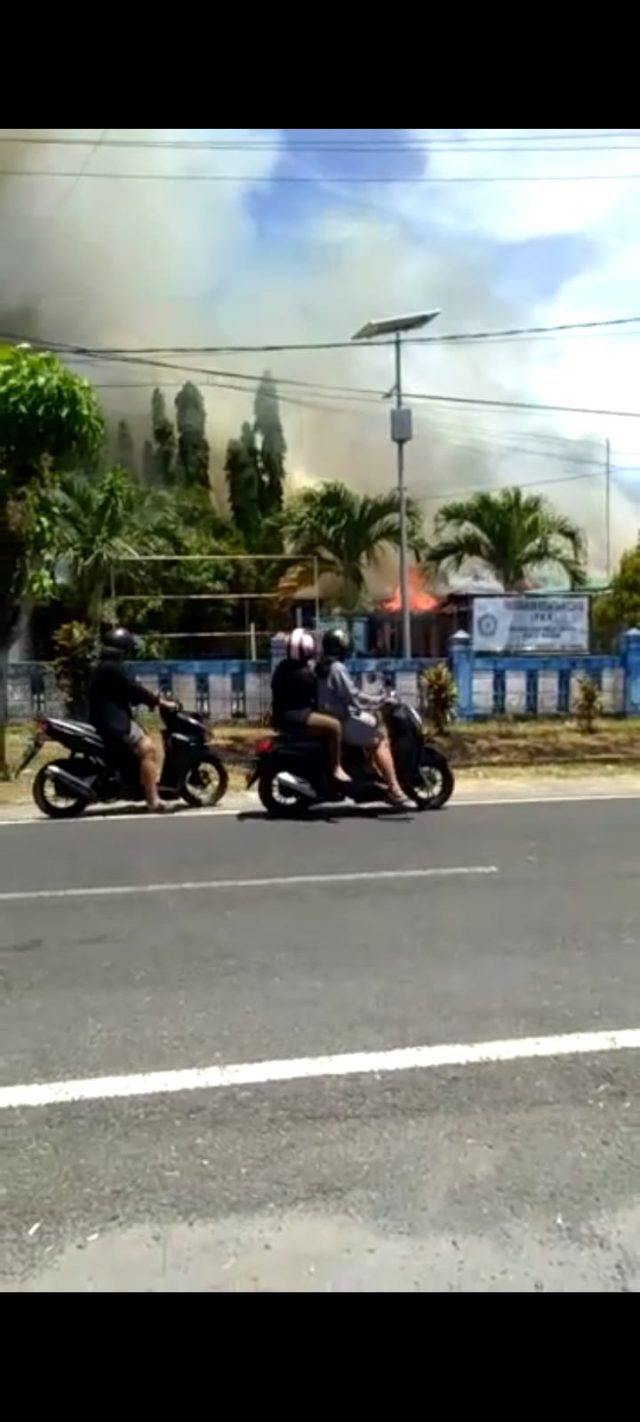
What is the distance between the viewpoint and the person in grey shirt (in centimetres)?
962

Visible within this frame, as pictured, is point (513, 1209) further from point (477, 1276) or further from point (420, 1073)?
point (420, 1073)

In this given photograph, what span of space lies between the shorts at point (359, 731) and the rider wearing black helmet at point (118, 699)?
1596 mm

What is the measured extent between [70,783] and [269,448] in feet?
139

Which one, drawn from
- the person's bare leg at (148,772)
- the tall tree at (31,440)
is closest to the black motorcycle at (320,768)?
the person's bare leg at (148,772)

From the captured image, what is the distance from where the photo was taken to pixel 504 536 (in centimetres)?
3184

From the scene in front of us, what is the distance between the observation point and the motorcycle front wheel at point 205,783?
409 inches

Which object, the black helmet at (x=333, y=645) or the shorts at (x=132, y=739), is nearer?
the black helmet at (x=333, y=645)

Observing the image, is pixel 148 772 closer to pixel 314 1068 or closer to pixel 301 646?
pixel 301 646

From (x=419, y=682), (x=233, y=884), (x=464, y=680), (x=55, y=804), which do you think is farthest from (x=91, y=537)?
(x=233, y=884)

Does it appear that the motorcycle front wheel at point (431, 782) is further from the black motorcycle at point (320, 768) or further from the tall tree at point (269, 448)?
the tall tree at point (269, 448)

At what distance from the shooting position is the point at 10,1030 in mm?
4531

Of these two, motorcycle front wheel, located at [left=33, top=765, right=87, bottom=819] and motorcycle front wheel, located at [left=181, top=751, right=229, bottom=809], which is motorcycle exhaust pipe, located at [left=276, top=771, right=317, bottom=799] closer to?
motorcycle front wheel, located at [left=181, top=751, right=229, bottom=809]

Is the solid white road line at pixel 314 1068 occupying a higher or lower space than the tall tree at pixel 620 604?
lower
